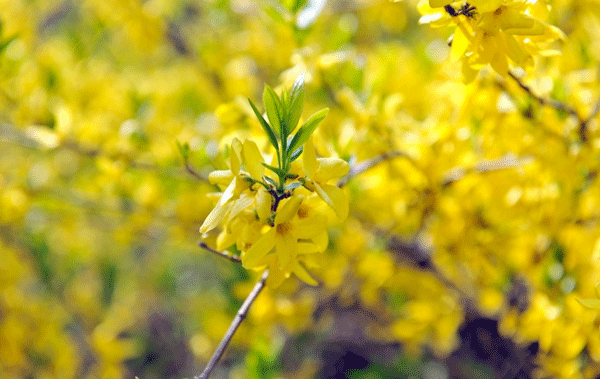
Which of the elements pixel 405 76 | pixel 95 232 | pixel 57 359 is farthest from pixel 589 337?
pixel 95 232

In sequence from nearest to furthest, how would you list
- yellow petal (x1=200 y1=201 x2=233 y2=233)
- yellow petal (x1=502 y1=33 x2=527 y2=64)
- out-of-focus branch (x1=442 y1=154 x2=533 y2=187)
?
yellow petal (x1=200 y1=201 x2=233 y2=233), yellow petal (x1=502 y1=33 x2=527 y2=64), out-of-focus branch (x1=442 y1=154 x2=533 y2=187)

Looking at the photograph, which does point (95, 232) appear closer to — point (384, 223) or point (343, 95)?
point (384, 223)

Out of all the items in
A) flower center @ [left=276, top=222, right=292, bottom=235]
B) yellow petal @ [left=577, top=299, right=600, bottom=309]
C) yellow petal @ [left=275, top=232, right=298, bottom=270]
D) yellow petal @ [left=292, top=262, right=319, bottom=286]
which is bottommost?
yellow petal @ [left=577, top=299, right=600, bottom=309]

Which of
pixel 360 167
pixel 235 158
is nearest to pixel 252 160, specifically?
pixel 235 158

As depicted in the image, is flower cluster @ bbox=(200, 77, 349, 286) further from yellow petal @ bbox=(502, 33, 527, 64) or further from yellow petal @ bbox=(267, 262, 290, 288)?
yellow petal @ bbox=(502, 33, 527, 64)

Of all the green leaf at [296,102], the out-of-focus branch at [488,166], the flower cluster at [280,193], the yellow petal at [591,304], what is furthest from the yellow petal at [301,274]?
the out-of-focus branch at [488,166]

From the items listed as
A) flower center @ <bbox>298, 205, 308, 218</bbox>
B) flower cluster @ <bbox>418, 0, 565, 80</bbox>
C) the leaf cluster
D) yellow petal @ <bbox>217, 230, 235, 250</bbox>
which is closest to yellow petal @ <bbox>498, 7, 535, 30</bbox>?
flower cluster @ <bbox>418, 0, 565, 80</bbox>

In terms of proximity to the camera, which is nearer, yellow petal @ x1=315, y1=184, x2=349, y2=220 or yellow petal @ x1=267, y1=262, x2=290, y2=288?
yellow petal @ x1=315, y1=184, x2=349, y2=220
